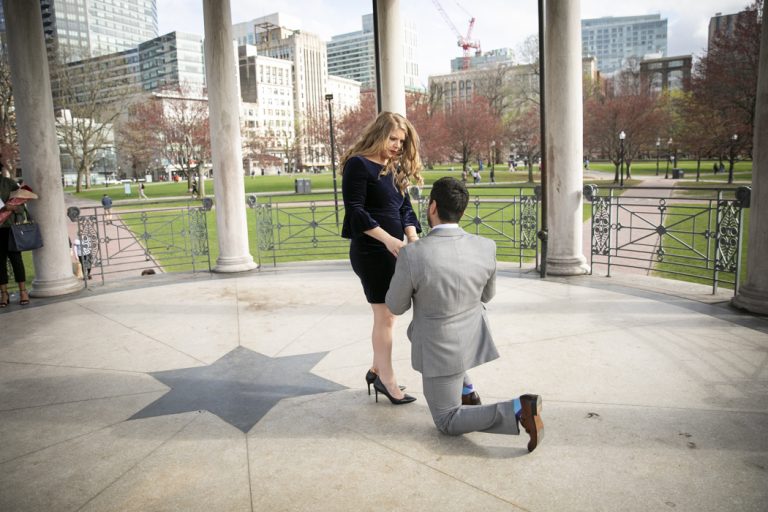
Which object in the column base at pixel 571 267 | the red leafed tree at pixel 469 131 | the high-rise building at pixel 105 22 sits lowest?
the column base at pixel 571 267

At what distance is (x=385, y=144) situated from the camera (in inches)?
137

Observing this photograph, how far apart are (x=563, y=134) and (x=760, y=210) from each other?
9.41ft

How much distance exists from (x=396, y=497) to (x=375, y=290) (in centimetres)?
130

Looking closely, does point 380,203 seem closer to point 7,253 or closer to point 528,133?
point 7,253

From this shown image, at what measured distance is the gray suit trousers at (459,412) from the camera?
299cm

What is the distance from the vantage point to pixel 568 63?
25.6ft

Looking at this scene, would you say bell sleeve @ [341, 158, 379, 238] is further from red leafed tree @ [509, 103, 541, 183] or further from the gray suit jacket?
red leafed tree @ [509, 103, 541, 183]

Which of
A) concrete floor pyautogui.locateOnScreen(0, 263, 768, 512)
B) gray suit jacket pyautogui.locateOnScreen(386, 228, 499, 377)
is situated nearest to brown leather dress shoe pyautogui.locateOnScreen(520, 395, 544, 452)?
concrete floor pyautogui.locateOnScreen(0, 263, 768, 512)

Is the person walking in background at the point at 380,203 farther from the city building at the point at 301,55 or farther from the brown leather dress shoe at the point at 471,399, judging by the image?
the city building at the point at 301,55

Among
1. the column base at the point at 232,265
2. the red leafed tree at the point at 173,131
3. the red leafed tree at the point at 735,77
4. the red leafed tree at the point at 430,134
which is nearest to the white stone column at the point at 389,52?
the column base at the point at 232,265

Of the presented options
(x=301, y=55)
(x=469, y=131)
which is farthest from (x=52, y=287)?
(x=301, y=55)

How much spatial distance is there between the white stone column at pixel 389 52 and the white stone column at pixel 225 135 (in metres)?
2.39

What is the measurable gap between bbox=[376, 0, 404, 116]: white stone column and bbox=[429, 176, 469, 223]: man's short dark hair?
20.7 feet

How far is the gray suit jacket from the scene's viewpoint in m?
2.93
